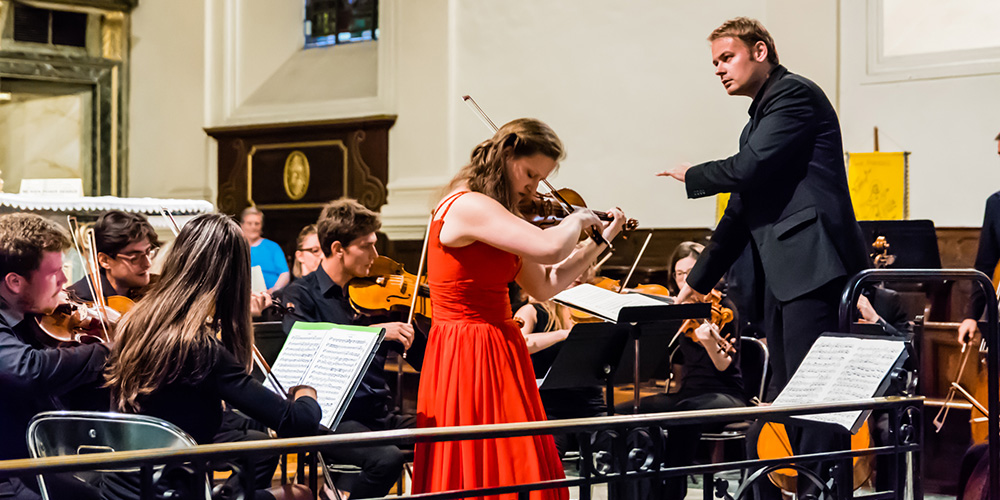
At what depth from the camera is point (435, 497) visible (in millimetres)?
1815

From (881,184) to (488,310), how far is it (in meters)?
4.26

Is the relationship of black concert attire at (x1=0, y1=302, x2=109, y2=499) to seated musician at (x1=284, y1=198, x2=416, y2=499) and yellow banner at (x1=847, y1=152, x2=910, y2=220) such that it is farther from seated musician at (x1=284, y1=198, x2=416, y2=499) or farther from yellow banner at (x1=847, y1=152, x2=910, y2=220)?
yellow banner at (x1=847, y1=152, x2=910, y2=220)

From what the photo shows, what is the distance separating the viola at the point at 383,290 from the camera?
4.38m

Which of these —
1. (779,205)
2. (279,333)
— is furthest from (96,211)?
(779,205)

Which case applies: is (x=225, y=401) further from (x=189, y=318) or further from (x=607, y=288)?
(x=607, y=288)

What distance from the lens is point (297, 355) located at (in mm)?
2666

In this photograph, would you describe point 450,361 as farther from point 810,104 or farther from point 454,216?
point 810,104

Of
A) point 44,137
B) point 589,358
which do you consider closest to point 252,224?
point 44,137

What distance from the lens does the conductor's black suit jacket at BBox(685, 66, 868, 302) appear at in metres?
2.97

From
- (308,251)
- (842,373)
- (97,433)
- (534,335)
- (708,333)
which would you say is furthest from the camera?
(308,251)

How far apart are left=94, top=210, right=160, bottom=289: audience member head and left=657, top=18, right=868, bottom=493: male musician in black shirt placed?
1969mm

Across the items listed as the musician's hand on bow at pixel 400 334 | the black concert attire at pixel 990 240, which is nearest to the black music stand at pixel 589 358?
the musician's hand on bow at pixel 400 334

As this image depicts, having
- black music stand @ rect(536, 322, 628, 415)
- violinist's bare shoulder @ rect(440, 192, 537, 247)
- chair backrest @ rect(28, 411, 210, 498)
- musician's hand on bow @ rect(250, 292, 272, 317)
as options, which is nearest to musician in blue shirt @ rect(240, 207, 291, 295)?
musician's hand on bow @ rect(250, 292, 272, 317)

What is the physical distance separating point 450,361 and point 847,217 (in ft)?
4.11
